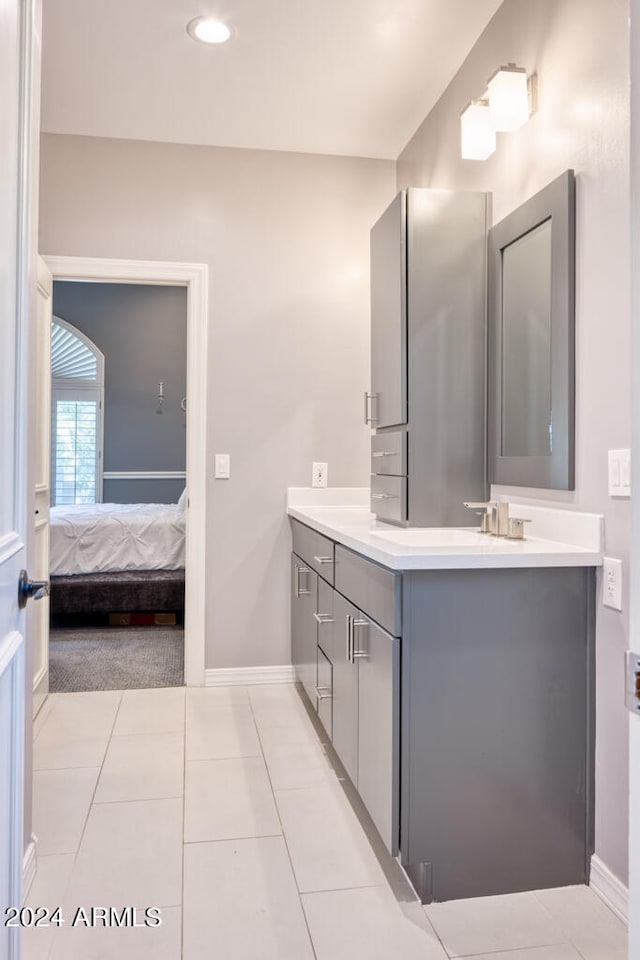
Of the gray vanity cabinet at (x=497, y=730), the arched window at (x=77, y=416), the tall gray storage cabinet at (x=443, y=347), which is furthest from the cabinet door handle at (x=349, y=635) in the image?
the arched window at (x=77, y=416)

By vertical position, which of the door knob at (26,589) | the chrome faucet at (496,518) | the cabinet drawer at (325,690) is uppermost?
the chrome faucet at (496,518)

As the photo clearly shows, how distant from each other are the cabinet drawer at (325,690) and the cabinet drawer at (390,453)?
75cm

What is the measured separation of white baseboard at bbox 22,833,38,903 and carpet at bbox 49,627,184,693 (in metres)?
1.47

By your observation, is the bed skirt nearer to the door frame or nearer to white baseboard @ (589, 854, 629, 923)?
the door frame

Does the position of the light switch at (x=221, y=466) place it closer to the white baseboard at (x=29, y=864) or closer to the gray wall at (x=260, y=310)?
the gray wall at (x=260, y=310)

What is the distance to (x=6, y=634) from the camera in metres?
1.07

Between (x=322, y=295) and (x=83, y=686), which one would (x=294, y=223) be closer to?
(x=322, y=295)

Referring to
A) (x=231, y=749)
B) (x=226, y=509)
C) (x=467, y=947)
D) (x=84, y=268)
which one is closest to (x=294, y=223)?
(x=84, y=268)

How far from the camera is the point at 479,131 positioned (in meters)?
2.27

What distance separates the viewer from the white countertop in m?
1.66

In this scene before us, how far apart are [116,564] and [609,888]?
3.50m

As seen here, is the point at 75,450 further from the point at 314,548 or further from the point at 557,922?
the point at 557,922

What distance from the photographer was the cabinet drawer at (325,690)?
241 cm

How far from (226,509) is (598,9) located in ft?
7.88
